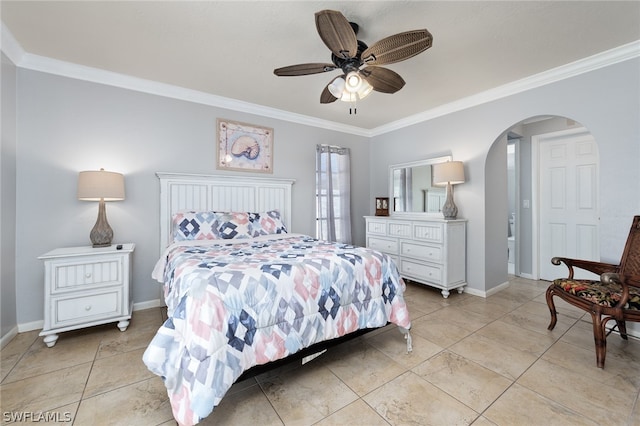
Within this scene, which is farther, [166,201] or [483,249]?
[483,249]

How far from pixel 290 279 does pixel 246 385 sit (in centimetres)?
78

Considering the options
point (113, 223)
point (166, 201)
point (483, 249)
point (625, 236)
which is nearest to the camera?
point (625, 236)

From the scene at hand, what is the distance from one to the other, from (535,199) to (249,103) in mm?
4423

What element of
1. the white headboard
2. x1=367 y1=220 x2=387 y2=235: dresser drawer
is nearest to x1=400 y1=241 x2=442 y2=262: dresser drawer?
x1=367 y1=220 x2=387 y2=235: dresser drawer

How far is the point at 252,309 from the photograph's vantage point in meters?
1.53

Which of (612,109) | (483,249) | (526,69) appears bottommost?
(483,249)

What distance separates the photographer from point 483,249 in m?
3.40

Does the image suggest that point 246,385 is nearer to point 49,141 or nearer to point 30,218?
point 30,218

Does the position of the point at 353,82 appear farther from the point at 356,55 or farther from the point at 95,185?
the point at 95,185

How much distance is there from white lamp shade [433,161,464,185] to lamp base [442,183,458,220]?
14cm

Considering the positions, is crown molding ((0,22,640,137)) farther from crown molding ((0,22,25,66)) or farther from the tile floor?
the tile floor

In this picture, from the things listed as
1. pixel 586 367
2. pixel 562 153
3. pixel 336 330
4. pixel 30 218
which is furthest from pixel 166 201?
pixel 562 153

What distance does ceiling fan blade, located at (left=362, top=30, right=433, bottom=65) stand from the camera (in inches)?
64.1

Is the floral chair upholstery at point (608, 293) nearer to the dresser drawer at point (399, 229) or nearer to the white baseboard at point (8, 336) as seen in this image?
the dresser drawer at point (399, 229)
